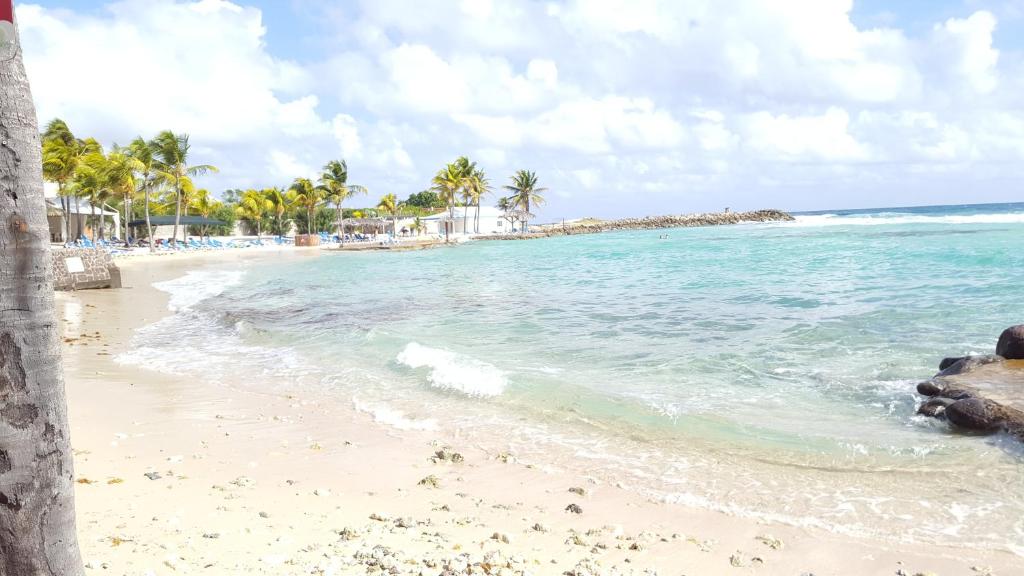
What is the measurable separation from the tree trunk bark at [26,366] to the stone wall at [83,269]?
2155 centimetres

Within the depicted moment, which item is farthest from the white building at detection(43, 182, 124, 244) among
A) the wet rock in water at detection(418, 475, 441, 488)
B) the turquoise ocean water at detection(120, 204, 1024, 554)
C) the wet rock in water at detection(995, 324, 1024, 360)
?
the wet rock in water at detection(995, 324, 1024, 360)

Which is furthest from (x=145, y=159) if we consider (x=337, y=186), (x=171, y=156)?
(x=337, y=186)

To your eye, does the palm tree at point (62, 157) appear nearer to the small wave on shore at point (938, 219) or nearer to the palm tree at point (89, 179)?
the palm tree at point (89, 179)

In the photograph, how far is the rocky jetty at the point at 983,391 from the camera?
22.5 feet

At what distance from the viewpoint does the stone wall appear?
21.0 m

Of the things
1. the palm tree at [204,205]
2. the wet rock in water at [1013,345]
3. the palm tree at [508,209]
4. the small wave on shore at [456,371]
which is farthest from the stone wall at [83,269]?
the palm tree at [508,209]

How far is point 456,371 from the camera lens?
32.7ft

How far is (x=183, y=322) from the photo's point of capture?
16234 millimetres

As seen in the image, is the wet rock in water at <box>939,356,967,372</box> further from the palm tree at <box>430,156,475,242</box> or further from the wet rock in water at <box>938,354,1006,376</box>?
the palm tree at <box>430,156,475,242</box>

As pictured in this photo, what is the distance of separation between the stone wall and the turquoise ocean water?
3622mm

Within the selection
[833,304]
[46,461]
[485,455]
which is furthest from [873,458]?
[833,304]

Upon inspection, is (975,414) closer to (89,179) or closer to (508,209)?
(89,179)

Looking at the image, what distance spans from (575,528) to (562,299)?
1488 centimetres

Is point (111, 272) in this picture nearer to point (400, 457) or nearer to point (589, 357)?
point (589, 357)
